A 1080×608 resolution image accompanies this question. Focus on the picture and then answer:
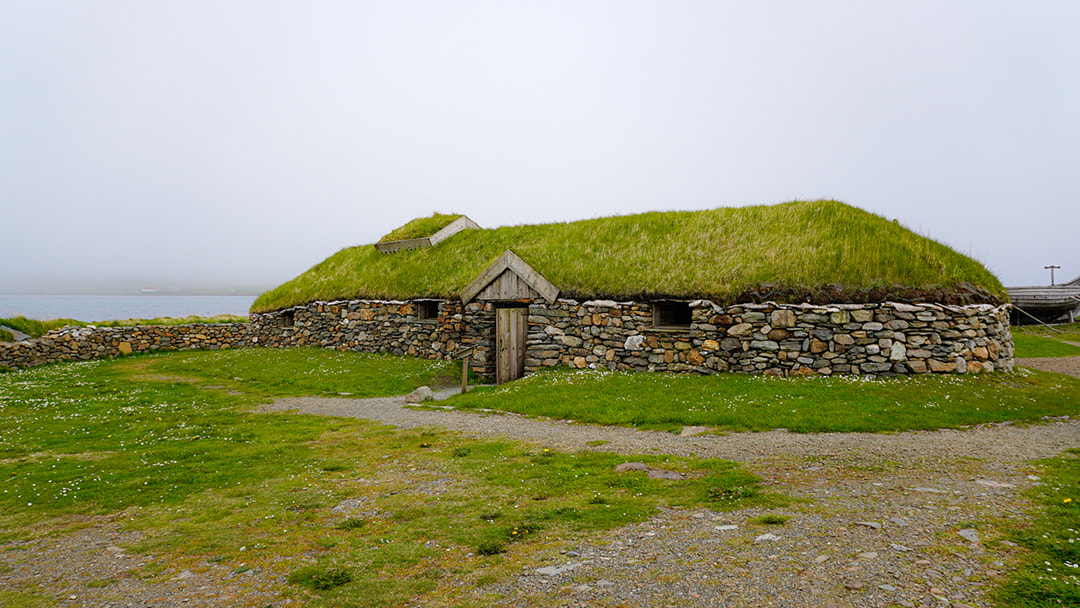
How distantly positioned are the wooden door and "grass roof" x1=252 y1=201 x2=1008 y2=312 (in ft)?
6.45

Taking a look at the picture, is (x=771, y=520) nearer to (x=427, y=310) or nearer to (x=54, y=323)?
(x=427, y=310)

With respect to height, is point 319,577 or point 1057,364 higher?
point 1057,364

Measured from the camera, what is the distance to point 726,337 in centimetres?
1625

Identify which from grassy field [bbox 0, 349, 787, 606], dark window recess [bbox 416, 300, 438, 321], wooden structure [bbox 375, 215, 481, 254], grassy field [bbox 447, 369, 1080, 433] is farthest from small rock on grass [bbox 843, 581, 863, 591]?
Result: wooden structure [bbox 375, 215, 481, 254]

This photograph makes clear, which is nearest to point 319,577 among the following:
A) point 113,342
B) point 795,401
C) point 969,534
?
point 969,534

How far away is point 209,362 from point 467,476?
22722 mm

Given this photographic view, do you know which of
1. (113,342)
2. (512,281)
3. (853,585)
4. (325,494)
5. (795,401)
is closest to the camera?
(853,585)

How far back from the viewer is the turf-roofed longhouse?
1506cm

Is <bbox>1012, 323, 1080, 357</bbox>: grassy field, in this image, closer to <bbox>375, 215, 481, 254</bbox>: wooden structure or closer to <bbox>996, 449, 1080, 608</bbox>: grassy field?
<bbox>996, 449, 1080, 608</bbox>: grassy field

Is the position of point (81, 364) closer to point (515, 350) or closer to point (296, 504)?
point (515, 350)

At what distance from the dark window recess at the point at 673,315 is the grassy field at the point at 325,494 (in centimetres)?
928

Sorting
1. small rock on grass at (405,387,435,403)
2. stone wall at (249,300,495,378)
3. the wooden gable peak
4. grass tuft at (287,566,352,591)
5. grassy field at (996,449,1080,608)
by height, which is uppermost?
the wooden gable peak

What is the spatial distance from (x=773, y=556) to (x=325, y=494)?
20.1 ft

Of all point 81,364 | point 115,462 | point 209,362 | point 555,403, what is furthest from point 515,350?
point 81,364
